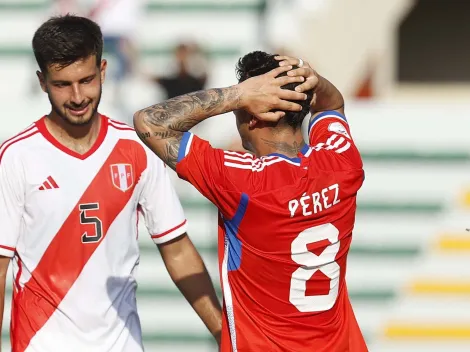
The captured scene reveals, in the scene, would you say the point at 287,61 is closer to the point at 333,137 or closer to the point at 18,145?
the point at 333,137

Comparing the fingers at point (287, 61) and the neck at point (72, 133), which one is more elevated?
the fingers at point (287, 61)

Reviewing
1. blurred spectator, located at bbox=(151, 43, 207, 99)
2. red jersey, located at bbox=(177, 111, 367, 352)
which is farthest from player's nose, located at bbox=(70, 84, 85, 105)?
blurred spectator, located at bbox=(151, 43, 207, 99)

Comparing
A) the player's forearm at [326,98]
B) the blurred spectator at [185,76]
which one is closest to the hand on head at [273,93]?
the player's forearm at [326,98]

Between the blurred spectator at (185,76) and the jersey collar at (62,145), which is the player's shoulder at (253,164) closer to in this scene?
the jersey collar at (62,145)

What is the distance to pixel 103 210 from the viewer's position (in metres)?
4.87

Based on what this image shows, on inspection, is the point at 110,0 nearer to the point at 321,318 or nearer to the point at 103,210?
the point at 103,210

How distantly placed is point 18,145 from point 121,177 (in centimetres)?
47

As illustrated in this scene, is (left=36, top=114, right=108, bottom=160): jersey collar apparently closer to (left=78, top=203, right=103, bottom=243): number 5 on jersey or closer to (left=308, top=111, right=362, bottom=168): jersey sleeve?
(left=78, top=203, right=103, bottom=243): number 5 on jersey

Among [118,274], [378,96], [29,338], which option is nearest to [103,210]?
[118,274]

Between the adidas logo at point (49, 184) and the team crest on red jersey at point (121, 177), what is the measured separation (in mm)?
258

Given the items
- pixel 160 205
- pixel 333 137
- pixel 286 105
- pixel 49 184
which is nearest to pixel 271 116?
pixel 286 105

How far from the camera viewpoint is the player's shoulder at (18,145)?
187 inches

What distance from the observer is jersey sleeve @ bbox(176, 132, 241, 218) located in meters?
4.12

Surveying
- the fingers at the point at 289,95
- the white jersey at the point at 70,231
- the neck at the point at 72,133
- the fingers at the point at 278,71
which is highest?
the fingers at the point at 278,71
